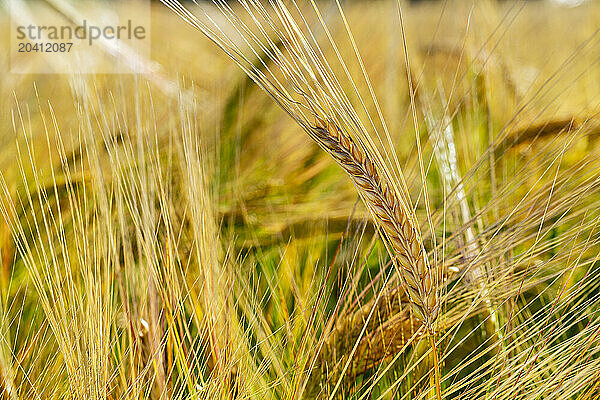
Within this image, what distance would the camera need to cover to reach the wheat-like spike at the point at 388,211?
0.25 m

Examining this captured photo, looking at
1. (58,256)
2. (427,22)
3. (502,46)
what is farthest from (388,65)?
(58,256)

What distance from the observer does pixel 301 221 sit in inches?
16.6

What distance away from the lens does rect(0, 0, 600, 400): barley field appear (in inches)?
11.7

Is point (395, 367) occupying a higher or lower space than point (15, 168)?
lower

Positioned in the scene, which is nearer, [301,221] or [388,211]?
[388,211]

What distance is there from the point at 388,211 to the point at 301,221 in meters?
0.17

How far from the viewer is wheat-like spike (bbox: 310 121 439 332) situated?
10.0 inches

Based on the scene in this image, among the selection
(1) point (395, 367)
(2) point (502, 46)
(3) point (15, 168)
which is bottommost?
(1) point (395, 367)

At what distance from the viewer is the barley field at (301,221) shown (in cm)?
30

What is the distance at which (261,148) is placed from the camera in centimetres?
47

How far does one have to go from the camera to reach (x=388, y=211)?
26cm

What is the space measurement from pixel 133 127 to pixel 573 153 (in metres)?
0.40

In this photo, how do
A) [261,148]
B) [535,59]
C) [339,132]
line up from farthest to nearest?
[535,59]
[261,148]
[339,132]

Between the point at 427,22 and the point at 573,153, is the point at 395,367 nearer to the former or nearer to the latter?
the point at 573,153
